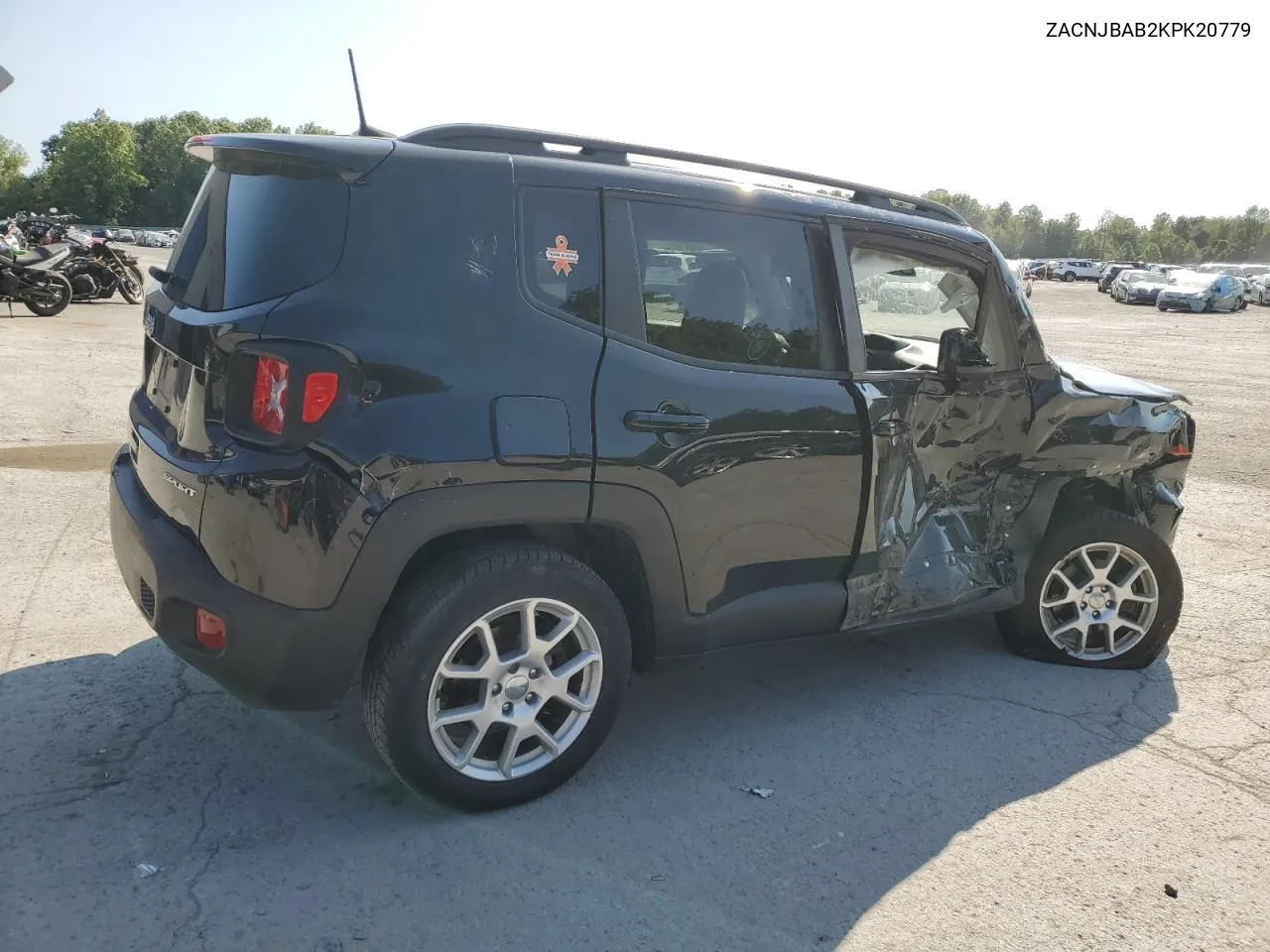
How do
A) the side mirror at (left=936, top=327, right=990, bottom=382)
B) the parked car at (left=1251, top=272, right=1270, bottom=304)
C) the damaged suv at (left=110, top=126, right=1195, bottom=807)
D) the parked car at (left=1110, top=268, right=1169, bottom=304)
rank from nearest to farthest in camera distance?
1. the damaged suv at (left=110, top=126, right=1195, bottom=807)
2. the side mirror at (left=936, top=327, right=990, bottom=382)
3. the parked car at (left=1110, top=268, right=1169, bottom=304)
4. the parked car at (left=1251, top=272, right=1270, bottom=304)

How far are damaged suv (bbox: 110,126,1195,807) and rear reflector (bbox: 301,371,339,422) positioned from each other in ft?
Result: 0.03

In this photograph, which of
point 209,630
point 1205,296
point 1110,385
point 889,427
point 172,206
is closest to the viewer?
point 209,630

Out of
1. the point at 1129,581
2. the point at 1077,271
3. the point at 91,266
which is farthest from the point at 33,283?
the point at 1077,271

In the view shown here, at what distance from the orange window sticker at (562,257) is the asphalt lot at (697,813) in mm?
1638

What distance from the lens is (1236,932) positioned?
2715 millimetres

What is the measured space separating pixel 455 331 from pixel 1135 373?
50.7 feet

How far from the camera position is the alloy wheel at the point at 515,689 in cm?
290

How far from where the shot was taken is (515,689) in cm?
298

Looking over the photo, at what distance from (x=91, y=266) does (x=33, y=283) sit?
111 inches

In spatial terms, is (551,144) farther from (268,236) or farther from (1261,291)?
(1261,291)

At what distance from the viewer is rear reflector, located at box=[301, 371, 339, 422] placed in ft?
8.50

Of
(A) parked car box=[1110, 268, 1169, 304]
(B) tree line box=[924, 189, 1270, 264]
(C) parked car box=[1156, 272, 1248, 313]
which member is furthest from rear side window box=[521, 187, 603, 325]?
(B) tree line box=[924, 189, 1270, 264]

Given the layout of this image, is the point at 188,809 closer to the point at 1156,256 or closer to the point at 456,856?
the point at 456,856

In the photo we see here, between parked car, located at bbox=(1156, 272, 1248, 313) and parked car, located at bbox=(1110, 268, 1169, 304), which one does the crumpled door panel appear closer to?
parked car, located at bbox=(1156, 272, 1248, 313)
